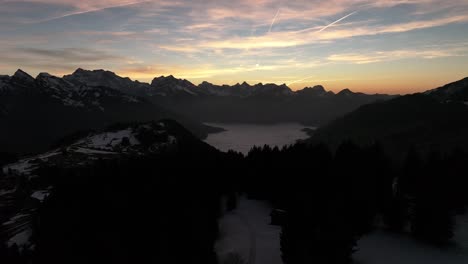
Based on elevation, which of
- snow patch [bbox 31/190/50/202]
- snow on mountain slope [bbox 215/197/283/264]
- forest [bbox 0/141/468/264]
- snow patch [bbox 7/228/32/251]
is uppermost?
forest [bbox 0/141/468/264]

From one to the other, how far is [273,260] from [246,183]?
44647mm

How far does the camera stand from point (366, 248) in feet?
173

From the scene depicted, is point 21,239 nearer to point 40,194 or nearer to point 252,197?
point 40,194

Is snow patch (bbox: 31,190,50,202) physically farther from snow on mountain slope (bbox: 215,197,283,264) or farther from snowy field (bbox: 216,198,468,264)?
snowy field (bbox: 216,198,468,264)

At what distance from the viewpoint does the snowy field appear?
4828cm

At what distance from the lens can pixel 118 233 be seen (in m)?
57.7

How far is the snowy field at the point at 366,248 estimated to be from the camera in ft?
158

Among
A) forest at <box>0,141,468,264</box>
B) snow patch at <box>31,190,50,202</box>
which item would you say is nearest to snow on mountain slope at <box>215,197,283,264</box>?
forest at <box>0,141,468,264</box>

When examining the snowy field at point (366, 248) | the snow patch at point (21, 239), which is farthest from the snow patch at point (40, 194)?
the snowy field at point (366, 248)

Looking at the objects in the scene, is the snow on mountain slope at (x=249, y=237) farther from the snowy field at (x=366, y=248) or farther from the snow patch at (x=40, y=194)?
the snow patch at (x=40, y=194)

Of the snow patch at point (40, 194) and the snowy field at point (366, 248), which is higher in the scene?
the snowy field at point (366, 248)

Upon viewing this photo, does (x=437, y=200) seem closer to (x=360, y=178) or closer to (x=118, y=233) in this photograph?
(x=360, y=178)

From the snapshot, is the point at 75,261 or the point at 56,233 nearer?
the point at 75,261

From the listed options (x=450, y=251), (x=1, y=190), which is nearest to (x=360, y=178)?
(x=450, y=251)
